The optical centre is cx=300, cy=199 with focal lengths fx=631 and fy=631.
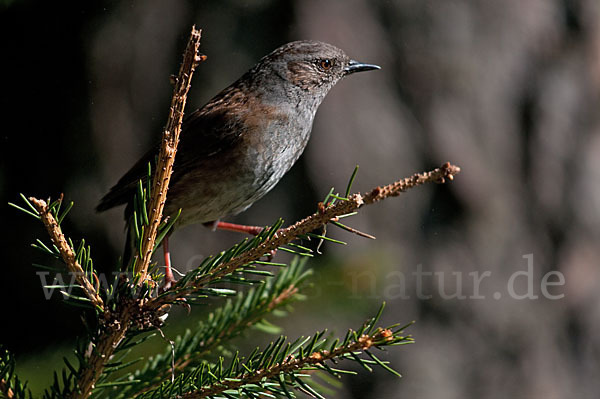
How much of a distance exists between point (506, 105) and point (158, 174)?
3900mm

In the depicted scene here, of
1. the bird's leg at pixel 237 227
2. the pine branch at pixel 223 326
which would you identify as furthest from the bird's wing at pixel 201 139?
the pine branch at pixel 223 326

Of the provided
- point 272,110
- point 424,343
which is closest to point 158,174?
point 272,110

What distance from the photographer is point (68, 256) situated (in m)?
1.45

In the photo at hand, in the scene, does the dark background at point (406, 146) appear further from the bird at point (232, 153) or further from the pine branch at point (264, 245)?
the pine branch at point (264, 245)

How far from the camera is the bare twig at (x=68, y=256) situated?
1383 millimetres

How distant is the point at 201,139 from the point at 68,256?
54.6 inches

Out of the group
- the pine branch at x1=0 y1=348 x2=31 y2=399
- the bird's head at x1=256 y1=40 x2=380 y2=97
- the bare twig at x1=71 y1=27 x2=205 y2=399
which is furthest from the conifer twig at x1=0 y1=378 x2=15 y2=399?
the bird's head at x1=256 y1=40 x2=380 y2=97

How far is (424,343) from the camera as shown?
477cm

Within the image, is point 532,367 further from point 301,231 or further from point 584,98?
point 301,231

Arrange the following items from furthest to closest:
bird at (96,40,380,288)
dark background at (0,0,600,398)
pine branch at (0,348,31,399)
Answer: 1. dark background at (0,0,600,398)
2. bird at (96,40,380,288)
3. pine branch at (0,348,31,399)

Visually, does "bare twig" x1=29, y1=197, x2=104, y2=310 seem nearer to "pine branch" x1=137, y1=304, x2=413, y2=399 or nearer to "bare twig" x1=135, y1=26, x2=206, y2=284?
"bare twig" x1=135, y1=26, x2=206, y2=284

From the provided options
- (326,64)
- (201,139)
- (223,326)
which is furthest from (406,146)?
(223,326)

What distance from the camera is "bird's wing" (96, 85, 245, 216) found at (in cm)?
263

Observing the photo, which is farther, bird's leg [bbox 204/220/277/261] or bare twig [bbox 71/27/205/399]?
bird's leg [bbox 204/220/277/261]
